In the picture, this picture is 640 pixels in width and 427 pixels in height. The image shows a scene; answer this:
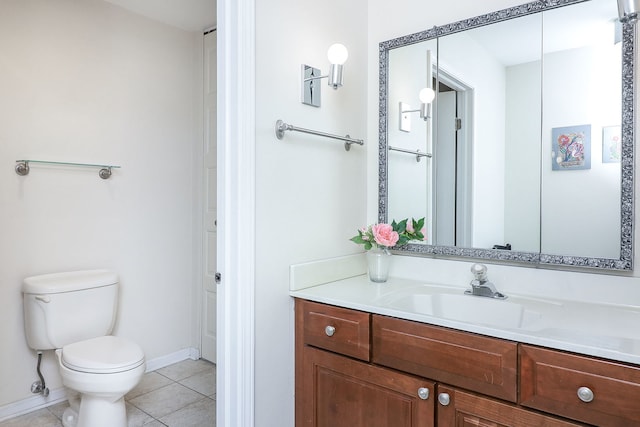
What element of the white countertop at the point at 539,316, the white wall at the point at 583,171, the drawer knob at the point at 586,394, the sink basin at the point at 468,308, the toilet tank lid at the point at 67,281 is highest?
the white wall at the point at 583,171

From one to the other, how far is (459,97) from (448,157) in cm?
26

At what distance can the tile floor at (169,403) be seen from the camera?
2084mm

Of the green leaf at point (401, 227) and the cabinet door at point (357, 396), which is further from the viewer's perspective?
the green leaf at point (401, 227)

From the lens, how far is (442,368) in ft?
3.95

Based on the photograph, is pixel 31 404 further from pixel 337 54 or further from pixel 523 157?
pixel 523 157

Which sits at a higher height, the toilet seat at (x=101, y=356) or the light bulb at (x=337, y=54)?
the light bulb at (x=337, y=54)

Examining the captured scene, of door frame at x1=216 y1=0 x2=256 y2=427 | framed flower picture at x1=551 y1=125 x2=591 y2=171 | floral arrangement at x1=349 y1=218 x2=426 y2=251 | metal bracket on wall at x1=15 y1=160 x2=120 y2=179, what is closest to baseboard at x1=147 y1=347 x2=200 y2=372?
metal bracket on wall at x1=15 y1=160 x2=120 y2=179

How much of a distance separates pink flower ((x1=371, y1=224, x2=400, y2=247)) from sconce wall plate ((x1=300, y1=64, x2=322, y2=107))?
592 millimetres

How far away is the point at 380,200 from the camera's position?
1.94 m

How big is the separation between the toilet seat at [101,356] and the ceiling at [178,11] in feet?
6.59

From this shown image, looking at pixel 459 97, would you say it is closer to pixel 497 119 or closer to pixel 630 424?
pixel 497 119

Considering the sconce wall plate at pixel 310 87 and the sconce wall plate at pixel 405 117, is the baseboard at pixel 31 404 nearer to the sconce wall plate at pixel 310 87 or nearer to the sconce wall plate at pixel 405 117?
the sconce wall plate at pixel 310 87

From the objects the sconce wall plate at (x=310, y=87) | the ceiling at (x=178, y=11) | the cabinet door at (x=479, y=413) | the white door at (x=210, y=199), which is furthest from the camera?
the white door at (x=210, y=199)

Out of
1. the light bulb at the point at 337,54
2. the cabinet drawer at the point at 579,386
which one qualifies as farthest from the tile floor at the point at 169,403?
the light bulb at the point at 337,54
